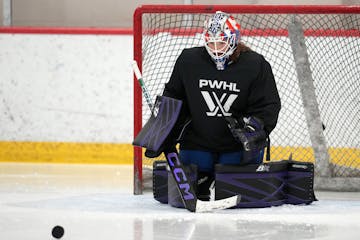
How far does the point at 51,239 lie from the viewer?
12.6 ft

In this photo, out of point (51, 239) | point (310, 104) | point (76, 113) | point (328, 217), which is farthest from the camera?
point (76, 113)

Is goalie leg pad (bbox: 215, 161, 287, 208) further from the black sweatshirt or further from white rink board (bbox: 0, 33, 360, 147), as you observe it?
white rink board (bbox: 0, 33, 360, 147)

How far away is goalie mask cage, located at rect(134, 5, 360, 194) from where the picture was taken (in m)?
6.41

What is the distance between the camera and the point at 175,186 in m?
5.17

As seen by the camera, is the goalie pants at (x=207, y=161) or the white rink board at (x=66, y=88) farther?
the white rink board at (x=66, y=88)

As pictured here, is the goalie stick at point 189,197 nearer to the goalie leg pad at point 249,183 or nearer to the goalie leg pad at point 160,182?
the goalie leg pad at point 249,183

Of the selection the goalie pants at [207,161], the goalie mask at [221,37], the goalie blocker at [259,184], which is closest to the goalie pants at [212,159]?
the goalie pants at [207,161]

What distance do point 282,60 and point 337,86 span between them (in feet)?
1.70

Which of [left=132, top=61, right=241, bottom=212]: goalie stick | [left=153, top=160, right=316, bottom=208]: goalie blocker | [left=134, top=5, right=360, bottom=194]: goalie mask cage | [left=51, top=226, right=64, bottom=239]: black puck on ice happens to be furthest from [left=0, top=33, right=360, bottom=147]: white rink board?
[left=51, top=226, right=64, bottom=239]: black puck on ice

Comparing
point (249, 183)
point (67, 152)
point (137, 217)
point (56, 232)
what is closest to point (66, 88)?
point (67, 152)

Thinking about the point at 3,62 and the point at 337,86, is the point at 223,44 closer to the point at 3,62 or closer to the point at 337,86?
the point at 337,86

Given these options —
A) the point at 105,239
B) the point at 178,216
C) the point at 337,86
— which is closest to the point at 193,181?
the point at 178,216

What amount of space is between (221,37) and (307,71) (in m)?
1.64

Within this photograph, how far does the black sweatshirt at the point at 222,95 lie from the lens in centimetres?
525
